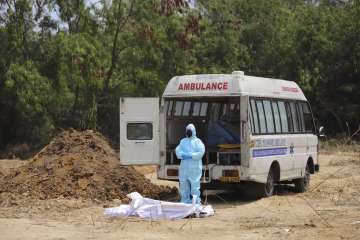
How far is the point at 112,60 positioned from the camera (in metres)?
28.8

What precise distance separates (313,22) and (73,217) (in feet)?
84.8

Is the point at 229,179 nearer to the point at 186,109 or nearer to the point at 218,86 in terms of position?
the point at 218,86

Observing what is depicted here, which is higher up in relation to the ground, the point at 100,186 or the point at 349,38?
the point at 349,38

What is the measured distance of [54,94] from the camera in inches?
1128

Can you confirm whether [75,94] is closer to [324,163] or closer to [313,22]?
[324,163]

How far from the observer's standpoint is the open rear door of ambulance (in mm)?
14781

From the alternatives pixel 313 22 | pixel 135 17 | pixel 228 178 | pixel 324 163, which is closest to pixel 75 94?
pixel 135 17

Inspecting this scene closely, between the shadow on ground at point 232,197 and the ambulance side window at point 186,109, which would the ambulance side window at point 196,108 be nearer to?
the ambulance side window at point 186,109

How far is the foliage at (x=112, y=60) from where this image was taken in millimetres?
28266

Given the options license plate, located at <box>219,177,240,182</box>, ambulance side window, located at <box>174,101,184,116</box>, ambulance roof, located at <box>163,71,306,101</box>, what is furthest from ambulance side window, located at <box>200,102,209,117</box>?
license plate, located at <box>219,177,240,182</box>

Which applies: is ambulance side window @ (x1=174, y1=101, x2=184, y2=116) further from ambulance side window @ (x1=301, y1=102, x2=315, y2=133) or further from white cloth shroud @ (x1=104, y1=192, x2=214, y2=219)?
white cloth shroud @ (x1=104, y1=192, x2=214, y2=219)

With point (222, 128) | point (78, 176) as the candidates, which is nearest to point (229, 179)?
point (222, 128)

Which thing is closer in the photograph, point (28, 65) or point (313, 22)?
point (28, 65)

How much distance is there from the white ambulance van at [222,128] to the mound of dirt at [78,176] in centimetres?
131
